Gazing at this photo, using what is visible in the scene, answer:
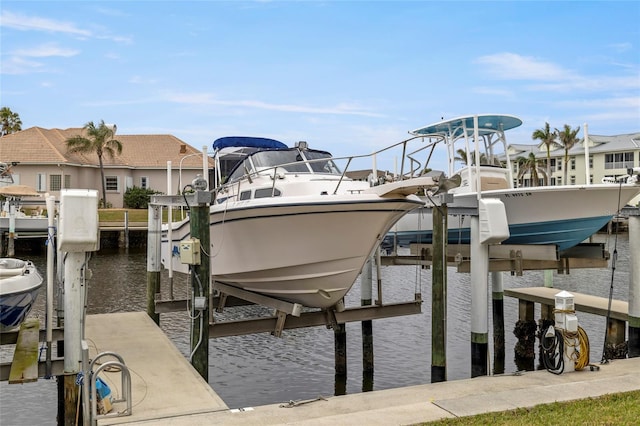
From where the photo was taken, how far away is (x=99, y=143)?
4781cm

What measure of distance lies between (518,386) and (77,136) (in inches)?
1810

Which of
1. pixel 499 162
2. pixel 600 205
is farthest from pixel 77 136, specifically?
pixel 600 205

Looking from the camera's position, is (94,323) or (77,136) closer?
(94,323)

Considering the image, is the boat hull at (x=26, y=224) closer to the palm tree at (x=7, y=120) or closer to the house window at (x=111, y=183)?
the house window at (x=111, y=183)

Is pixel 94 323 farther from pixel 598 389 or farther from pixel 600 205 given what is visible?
pixel 600 205

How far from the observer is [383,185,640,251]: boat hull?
13625 millimetres

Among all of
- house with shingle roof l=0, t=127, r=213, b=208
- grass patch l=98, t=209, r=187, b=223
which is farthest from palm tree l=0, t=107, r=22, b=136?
grass patch l=98, t=209, r=187, b=223

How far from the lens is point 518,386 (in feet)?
27.7

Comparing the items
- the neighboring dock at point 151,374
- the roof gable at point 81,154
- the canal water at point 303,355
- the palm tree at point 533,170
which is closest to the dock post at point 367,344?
the canal water at point 303,355

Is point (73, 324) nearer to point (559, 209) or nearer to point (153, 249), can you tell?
point (153, 249)

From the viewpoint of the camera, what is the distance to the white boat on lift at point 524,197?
13.6 m

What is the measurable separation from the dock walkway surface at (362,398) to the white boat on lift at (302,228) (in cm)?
209

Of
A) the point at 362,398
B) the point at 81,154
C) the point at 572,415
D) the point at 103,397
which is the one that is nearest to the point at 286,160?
the point at 362,398

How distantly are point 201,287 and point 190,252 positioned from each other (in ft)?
2.04
